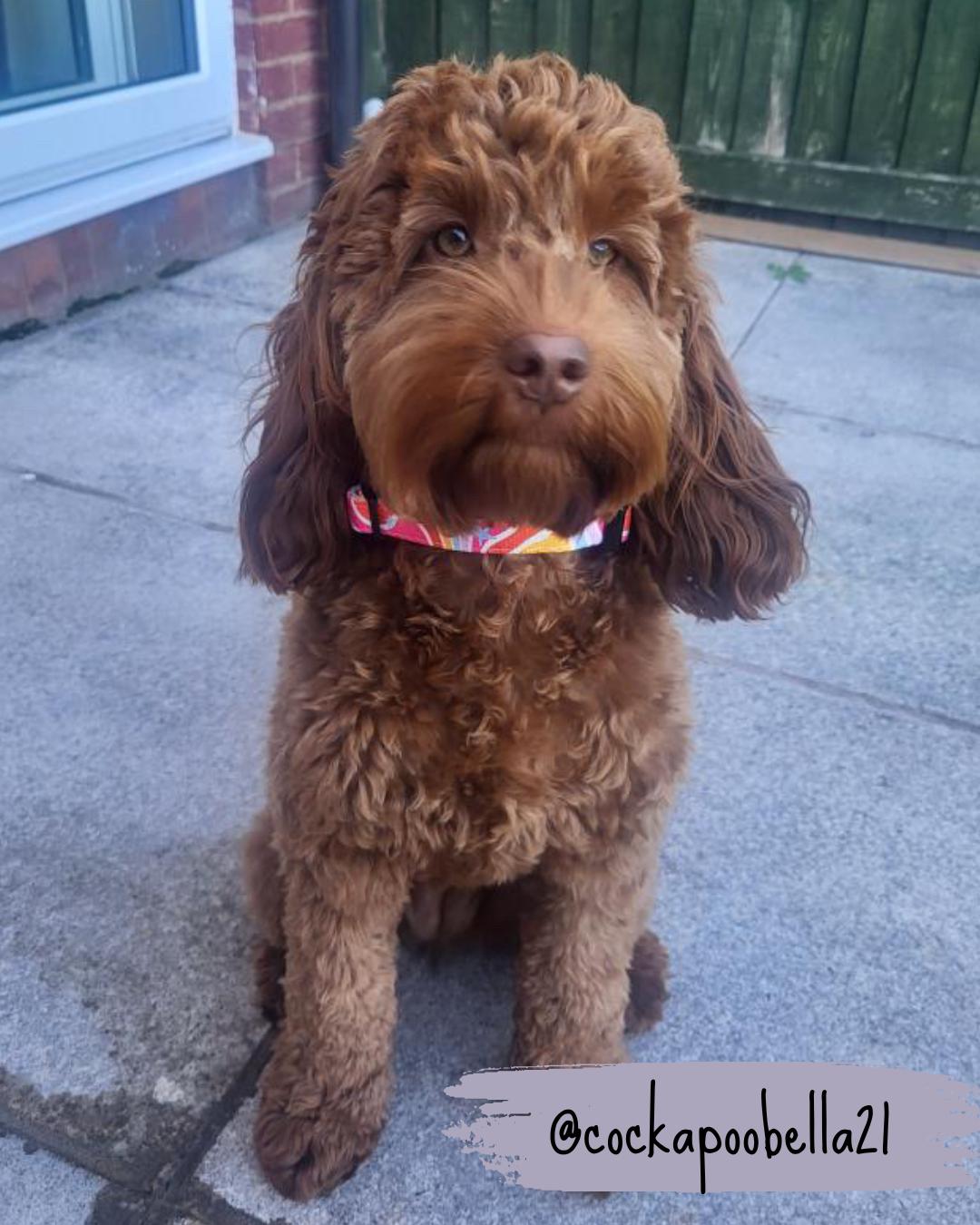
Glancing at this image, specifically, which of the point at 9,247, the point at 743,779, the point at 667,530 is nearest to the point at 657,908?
the point at 743,779

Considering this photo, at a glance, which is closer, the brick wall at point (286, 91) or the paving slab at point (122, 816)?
the paving slab at point (122, 816)

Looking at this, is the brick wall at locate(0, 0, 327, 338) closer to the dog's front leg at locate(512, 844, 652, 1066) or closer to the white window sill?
the white window sill

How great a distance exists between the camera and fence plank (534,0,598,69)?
19.6 ft

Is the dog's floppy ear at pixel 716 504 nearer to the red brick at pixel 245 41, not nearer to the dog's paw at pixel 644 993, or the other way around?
the dog's paw at pixel 644 993

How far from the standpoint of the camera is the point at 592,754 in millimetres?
1740

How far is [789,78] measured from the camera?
19.1ft

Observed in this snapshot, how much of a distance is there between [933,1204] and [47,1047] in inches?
56.9

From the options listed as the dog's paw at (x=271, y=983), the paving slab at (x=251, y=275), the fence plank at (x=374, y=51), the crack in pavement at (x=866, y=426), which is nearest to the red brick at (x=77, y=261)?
the paving slab at (x=251, y=275)

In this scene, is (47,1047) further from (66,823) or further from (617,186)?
(617,186)

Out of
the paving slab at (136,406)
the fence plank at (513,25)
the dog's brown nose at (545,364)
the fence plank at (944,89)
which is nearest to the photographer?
the dog's brown nose at (545,364)

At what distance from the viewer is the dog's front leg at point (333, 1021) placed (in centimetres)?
181

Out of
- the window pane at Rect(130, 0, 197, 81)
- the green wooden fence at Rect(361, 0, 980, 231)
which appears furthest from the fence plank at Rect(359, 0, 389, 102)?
the window pane at Rect(130, 0, 197, 81)

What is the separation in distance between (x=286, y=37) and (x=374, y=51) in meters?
0.88

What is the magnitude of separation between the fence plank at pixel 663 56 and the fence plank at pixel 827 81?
0.57m
